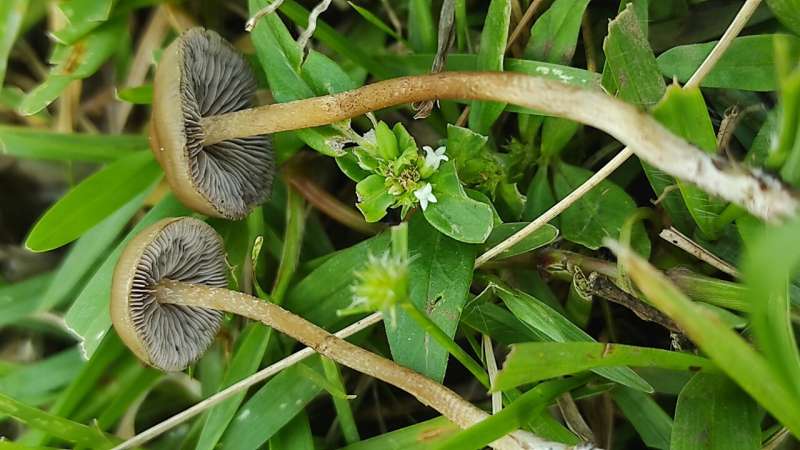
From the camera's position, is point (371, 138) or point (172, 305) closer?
point (371, 138)

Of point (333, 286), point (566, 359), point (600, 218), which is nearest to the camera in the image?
point (566, 359)

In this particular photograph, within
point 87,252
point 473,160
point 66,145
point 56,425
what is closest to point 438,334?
point 473,160

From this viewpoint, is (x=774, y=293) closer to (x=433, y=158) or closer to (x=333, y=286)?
(x=433, y=158)

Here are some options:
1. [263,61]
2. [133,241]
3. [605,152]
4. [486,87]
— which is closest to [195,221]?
[133,241]

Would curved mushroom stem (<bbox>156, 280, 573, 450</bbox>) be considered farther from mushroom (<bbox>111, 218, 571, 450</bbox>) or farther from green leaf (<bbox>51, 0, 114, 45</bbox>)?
green leaf (<bbox>51, 0, 114, 45</bbox>)

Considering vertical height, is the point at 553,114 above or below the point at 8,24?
above

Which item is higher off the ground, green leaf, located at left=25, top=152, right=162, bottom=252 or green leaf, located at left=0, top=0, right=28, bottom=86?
green leaf, located at left=0, top=0, right=28, bottom=86

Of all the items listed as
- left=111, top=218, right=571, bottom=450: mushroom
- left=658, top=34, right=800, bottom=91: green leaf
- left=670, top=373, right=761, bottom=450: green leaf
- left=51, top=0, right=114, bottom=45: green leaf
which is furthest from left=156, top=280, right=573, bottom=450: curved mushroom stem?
left=658, top=34, right=800, bottom=91: green leaf

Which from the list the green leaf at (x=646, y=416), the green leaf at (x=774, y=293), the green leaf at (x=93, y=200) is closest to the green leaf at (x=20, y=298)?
the green leaf at (x=93, y=200)
